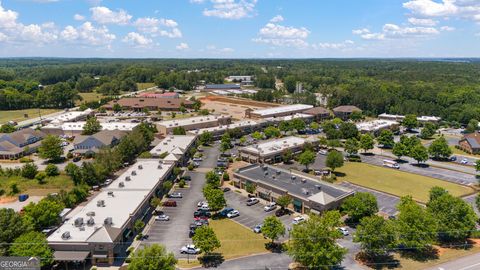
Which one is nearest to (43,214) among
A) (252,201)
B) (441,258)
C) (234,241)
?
(234,241)

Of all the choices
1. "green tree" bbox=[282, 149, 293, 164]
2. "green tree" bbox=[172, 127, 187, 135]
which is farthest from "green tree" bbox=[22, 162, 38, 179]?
"green tree" bbox=[282, 149, 293, 164]

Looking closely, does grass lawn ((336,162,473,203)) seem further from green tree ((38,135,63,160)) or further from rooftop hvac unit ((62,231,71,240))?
Result: green tree ((38,135,63,160))

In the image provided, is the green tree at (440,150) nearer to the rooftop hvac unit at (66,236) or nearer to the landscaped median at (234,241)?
the landscaped median at (234,241)

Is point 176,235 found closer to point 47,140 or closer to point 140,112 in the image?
point 47,140

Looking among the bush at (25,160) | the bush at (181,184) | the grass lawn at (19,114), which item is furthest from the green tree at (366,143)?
the grass lawn at (19,114)

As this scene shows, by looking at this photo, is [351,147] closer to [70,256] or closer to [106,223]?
[106,223]

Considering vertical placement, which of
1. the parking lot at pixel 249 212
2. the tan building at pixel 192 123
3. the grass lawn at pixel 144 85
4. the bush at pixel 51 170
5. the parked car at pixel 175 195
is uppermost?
the grass lawn at pixel 144 85
